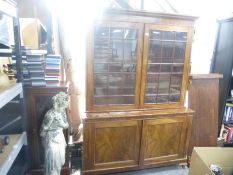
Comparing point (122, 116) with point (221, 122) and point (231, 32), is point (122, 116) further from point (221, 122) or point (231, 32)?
point (231, 32)

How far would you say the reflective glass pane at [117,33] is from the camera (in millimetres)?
1712

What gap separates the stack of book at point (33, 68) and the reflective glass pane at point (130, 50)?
0.76 m

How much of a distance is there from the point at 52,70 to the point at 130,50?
754mm

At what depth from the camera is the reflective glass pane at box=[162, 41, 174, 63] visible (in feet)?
6.16

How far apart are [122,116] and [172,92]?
0.64 m

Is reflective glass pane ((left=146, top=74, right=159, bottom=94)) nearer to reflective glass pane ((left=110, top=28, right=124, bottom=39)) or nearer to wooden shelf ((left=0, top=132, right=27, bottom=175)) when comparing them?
reflective glass pane ((left=110, top=28, right=124, bottom=39))

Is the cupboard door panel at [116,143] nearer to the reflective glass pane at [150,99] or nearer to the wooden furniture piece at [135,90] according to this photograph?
the wooden furniture piece at [135,90]

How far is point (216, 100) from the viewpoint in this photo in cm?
227

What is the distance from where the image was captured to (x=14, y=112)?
4.96 ft

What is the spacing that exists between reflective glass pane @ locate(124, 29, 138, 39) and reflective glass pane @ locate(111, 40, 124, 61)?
0.26ft

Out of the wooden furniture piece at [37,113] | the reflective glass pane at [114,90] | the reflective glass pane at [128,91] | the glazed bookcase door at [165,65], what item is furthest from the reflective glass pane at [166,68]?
the wooden furniture piece at [37,113]

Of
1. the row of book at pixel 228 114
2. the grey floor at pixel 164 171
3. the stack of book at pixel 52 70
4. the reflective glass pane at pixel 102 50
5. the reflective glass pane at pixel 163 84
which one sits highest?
the reflective glass pane at pixel 102 50

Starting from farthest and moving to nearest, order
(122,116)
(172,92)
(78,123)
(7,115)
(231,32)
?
(78,123) < (231,32) < (172,92) < (122,116) < (7,115)

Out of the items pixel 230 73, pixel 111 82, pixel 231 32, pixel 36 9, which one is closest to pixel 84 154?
pixel 111 82
